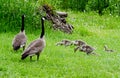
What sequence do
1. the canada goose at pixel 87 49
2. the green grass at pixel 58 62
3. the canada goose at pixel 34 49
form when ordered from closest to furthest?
the green grass at pixel 58 62 < the canada goose at pixel 34 49 < the canada goose at pixel 87 49

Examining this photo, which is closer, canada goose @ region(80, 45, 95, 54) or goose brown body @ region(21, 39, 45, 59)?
goose brown body @ region(21, 39, 45, 59)

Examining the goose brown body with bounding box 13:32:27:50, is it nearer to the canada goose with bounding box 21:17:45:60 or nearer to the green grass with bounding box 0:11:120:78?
the green grass with bounding box 0:11:120:78

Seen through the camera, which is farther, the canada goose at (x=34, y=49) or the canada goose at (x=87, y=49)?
the canada goose at (x=87, y=49)

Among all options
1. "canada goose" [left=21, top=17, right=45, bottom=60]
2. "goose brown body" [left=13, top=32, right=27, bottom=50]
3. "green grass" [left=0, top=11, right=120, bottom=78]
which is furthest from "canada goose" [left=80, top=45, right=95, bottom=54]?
"canada goose" [left=21, top=17, right=45, bottom=60]

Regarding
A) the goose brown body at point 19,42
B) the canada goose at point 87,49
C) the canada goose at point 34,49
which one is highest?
the canada goose at point 34,49

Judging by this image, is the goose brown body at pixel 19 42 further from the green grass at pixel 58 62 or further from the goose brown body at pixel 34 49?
the goose brown body at pixel 34 49

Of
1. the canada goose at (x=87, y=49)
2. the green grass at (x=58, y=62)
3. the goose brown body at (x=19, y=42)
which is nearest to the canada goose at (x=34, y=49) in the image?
the green grass at (x=58, y=62)

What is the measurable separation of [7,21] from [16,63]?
799 cm

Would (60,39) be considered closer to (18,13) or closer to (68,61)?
(18,13)

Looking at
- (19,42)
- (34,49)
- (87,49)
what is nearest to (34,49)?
(34,49)

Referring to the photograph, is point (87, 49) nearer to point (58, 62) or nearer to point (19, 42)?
point (58, 62)

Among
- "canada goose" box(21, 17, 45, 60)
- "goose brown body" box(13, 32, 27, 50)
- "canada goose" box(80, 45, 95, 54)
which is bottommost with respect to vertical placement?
"canada goose" box(80, 45, 95, 54)

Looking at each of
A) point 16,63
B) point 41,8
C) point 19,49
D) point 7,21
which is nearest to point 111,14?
point 41,8

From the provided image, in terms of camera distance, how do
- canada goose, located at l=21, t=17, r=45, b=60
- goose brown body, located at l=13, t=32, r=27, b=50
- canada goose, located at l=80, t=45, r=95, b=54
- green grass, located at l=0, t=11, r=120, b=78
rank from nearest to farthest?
green grass, located at l=0, t=11, r=120, b=78
canada goose, located at l=21, t=17, r=45, b=60
goose brown body, located at l=13, t=32, r=27, b=50
canada goose, located at l=80, t=45, r=95, b=54
